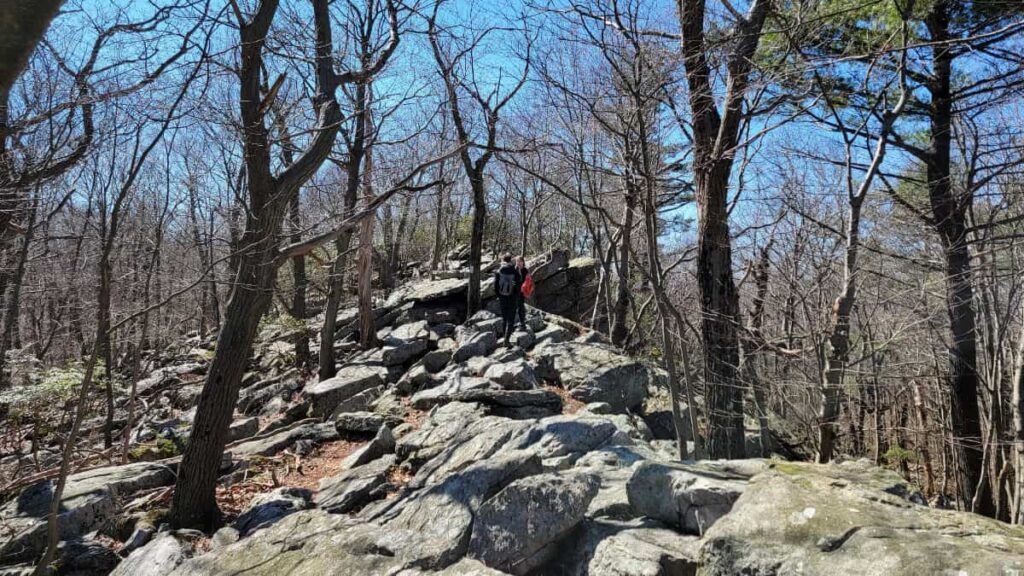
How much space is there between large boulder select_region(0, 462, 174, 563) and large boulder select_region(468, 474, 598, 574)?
14.4 feet

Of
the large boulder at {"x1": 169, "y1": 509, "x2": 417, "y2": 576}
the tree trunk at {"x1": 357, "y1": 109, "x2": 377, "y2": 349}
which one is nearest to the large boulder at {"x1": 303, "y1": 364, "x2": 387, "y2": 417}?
the tree trunk at {"x1": 357, "y1": 109, "x2": 377, "y2": 349}

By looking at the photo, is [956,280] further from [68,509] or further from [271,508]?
[68,509]

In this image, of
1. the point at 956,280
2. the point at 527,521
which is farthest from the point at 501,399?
the point at 956,280

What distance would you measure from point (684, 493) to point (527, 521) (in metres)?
0.96

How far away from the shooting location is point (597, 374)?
10.5 m

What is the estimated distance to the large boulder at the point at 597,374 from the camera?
33.4ft

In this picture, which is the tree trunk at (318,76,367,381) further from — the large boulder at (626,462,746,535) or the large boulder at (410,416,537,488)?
the large boulder at (626,462,746,535)

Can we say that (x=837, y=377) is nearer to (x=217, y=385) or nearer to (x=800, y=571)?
(x=800, y=571)

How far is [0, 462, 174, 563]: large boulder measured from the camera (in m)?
5.18

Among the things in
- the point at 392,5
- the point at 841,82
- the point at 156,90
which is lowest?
the point at 156,90

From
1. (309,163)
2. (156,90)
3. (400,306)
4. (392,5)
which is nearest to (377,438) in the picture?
(309,163)

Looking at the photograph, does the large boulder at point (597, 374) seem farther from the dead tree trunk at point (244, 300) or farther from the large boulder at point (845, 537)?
the large boulder at point (845, 537)

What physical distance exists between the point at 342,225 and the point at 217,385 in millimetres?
1985

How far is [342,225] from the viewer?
5828mm
